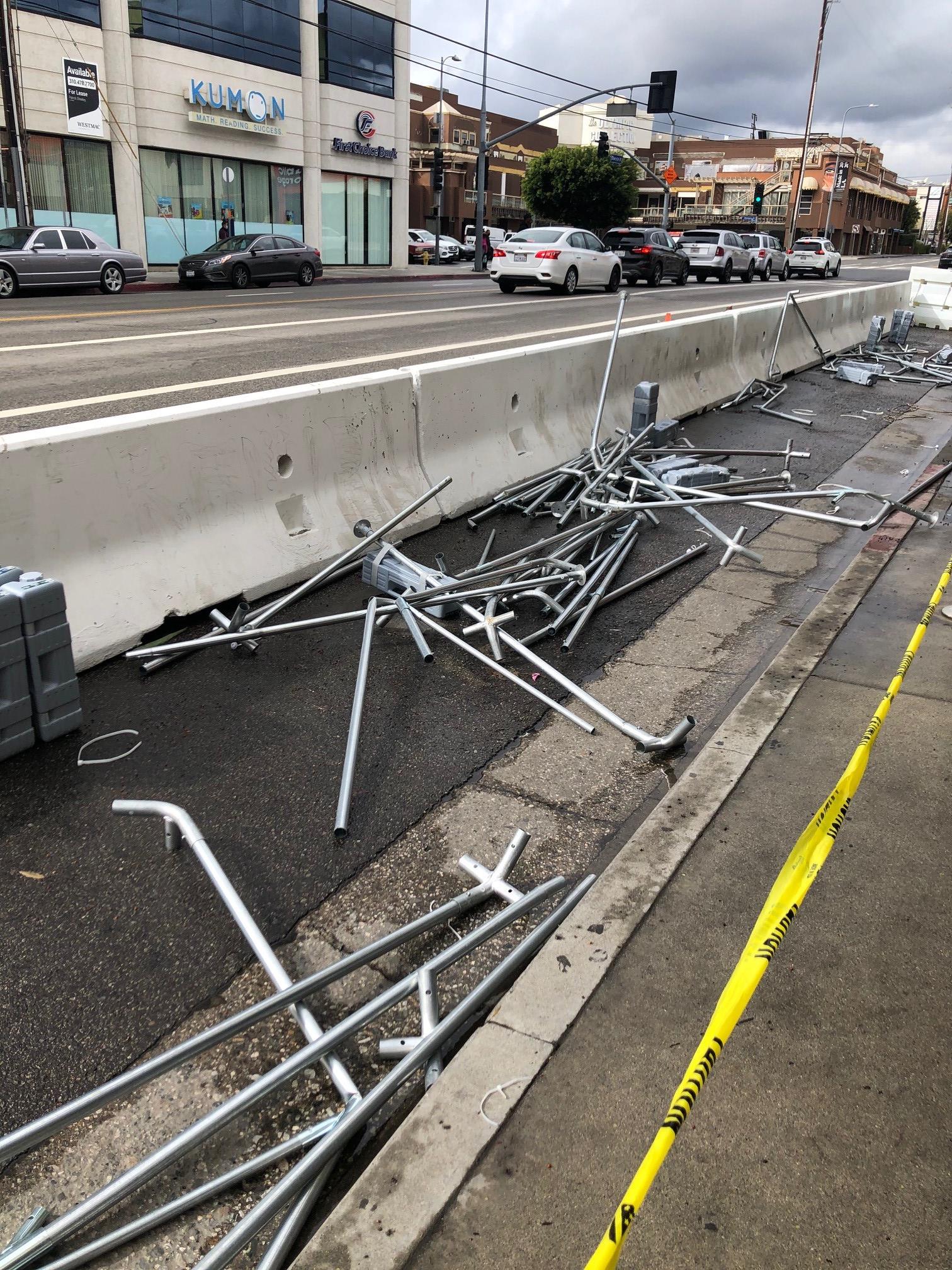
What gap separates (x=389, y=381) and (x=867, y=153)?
13443cm

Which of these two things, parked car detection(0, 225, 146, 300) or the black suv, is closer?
parked car detection(0, 225, 146, 300)

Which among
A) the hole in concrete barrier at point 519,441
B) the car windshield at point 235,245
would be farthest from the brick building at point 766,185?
the hole in concrete barrier at point 519,441

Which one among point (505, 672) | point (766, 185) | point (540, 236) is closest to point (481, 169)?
point (540, 236)

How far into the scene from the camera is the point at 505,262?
27.3 m

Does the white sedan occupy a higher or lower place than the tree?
lower

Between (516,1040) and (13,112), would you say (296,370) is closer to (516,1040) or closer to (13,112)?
(516,1040)

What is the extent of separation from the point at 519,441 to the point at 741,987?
6.72 meters

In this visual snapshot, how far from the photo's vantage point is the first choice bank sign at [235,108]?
33750 mm

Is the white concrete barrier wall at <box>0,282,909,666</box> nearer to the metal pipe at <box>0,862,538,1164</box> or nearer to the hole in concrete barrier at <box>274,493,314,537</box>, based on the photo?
the hole in concrete barrier at <box>274,493,314,537</box>

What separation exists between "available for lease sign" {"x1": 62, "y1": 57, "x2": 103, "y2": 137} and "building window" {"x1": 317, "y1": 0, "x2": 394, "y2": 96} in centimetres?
1192

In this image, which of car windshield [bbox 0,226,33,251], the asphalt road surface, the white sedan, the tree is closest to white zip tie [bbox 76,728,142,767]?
the asphalt road surface

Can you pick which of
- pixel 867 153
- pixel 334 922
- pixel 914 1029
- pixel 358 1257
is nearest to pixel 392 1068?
pixel 358 1257

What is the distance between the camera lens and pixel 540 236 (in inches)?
1088

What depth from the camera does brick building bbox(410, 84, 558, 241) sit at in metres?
78.6
